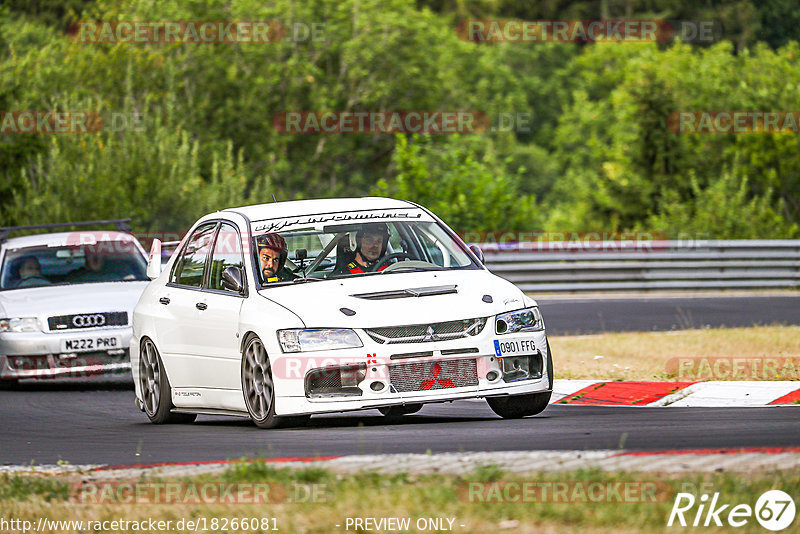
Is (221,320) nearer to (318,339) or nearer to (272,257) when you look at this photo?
(272,257)

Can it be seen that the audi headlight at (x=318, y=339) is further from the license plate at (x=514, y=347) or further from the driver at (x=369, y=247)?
the driver at (x=369, y=247)

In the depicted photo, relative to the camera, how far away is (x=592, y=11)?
75250 mm

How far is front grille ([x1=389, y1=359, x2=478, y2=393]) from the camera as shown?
8.98 metres

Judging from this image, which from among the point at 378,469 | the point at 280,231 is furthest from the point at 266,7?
the point at 378,469

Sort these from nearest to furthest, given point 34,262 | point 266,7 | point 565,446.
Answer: point 565,446
point 34,262
point 266,7

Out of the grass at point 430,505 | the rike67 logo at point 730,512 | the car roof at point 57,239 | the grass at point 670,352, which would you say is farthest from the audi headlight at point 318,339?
the car roof at point 57,239

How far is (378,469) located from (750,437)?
2.21 metres

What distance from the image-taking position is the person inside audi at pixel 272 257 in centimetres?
991

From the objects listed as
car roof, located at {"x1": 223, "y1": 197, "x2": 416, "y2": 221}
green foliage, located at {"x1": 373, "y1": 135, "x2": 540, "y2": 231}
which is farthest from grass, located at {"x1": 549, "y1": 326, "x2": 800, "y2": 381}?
green foliage, located at {"x1": 373, "y1": 135, "x2": 540, "y2": 231}

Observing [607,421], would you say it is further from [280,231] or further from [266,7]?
[266,7]


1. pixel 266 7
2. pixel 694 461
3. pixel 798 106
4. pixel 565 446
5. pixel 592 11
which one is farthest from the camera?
pixel 592 11

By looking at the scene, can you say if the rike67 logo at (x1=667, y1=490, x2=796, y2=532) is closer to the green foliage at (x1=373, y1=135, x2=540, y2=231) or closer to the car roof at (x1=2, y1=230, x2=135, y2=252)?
the car roof at (x1=2, y1=230, x2=135, y2=252)

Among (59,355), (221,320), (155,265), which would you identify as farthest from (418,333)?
(59,355)

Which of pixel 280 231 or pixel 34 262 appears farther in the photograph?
pixel 34 262
